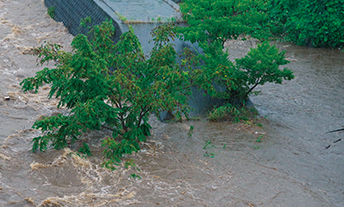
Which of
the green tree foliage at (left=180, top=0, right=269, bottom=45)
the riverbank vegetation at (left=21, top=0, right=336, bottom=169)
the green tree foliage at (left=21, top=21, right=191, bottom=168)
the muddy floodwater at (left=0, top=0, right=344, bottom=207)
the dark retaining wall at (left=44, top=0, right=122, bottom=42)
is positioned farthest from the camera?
the dark retaining wall at (left=44, top=0, right=122, bottom=42)

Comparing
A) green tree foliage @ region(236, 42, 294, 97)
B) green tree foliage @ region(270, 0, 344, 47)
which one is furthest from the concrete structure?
green tree foliage @ region(270, 0, 344, 47)

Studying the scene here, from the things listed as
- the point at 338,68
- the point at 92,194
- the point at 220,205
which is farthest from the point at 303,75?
the point at 92,194

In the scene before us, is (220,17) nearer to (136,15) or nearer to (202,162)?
(136,15)

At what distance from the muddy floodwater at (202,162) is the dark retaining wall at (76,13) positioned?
9.15 ft

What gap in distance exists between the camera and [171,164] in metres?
7.11

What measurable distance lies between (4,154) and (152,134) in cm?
280

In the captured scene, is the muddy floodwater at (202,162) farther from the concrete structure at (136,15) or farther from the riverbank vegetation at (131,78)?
the concrete structure at (136,15)

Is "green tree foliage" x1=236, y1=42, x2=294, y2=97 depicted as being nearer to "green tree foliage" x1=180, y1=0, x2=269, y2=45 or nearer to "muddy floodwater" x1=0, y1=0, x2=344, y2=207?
"green tree foliage" x1=180, y1=0, x2=269, y2=45

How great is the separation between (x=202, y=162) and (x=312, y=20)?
316 inches

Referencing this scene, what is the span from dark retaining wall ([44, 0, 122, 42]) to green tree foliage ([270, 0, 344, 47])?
20.8 ft

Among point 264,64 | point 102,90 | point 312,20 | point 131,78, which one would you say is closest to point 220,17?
point 264,64

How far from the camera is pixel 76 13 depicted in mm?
13594

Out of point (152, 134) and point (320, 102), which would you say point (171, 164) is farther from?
point (320, 102)

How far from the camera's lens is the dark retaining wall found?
11.7m
